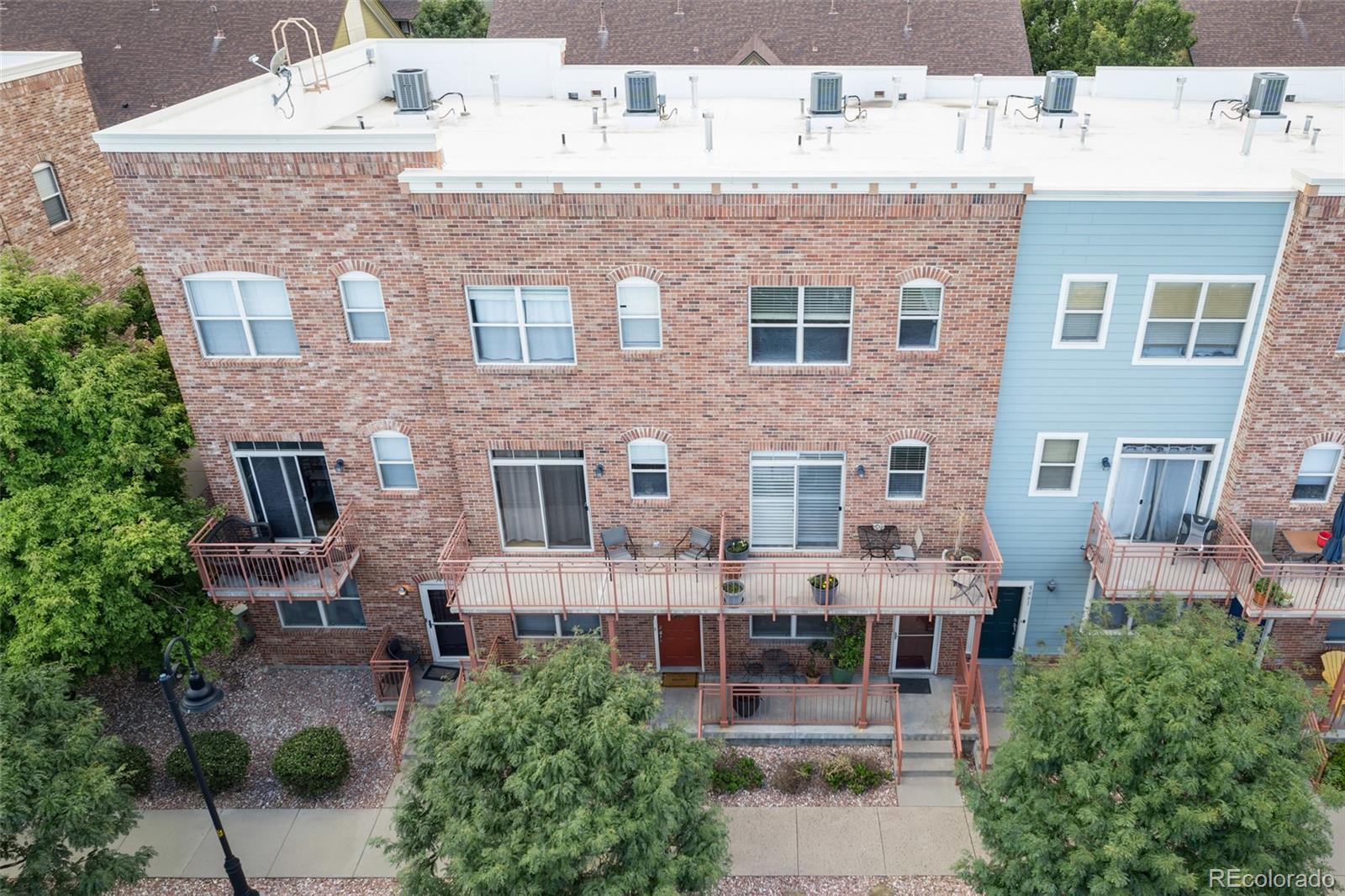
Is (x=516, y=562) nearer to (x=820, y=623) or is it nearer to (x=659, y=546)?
(x=659, y=546)

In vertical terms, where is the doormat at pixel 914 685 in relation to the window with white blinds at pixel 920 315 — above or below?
below

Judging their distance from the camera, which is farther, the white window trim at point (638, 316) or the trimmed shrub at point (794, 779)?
the trimmed shrub at point (794, 779)

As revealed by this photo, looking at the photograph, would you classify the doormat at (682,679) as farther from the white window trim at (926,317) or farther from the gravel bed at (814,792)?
the white window trim at (926,317)

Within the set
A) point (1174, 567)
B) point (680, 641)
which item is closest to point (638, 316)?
point (680, 641)

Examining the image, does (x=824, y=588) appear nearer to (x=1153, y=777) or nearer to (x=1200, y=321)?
(x=1153, y=777)

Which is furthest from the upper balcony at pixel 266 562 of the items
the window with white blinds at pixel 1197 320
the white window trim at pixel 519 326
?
the window with white blinds at pixel 1197 320

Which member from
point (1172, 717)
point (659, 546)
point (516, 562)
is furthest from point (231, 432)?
point (1172, 717)

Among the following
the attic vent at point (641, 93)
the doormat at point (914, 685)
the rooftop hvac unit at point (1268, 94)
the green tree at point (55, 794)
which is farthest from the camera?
the attic vent at point (641, 93)
